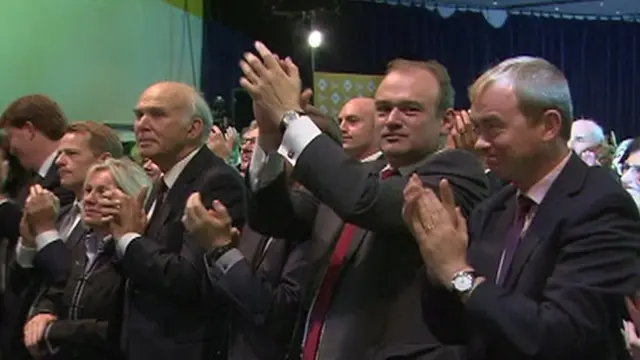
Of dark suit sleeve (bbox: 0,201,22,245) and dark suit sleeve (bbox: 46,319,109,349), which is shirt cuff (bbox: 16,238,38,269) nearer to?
dark suit sleeve (bbox: 0,201,22,245)

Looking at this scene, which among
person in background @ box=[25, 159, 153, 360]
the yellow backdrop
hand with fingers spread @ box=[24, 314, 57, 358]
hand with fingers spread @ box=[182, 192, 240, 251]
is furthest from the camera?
the yellow backdrop

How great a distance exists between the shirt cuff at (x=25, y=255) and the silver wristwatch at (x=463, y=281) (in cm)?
183

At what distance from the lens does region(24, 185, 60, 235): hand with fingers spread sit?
2.88 meters

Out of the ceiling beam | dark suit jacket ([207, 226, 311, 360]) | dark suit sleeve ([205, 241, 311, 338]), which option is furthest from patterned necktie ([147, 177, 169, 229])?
the ceiling beam

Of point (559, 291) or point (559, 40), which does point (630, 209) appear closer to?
point (559, 291)

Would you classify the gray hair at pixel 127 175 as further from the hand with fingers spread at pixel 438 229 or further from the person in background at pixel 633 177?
the person in background at pixel 633 177

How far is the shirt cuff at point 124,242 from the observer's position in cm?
239

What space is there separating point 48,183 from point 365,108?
1.16 metres

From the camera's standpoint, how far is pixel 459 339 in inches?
69.5

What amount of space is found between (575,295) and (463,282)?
0.17 meters

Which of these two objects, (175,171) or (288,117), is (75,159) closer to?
(175,171)

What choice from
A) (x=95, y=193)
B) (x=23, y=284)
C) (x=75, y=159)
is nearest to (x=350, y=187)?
(x=95, y=193)

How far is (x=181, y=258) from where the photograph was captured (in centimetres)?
237

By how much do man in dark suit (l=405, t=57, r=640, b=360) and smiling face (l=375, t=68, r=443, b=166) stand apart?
21 cm
